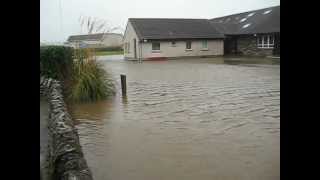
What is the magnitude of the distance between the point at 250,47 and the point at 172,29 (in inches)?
239

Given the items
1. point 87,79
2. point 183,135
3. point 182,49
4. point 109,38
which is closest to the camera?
point 183,135

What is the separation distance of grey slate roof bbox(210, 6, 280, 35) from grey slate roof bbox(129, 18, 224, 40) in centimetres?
104

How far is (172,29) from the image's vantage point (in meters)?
30.4

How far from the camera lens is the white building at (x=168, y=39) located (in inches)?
1124

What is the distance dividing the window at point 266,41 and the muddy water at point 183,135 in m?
15.4

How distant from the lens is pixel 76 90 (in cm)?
952

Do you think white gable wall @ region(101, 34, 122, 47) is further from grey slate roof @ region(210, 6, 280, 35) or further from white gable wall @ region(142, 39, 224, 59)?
grey slate roof @ region(210, 6, 280, 35)

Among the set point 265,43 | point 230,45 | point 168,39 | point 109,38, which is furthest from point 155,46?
point 109,38

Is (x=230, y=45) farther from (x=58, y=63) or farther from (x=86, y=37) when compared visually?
(x=86, y=37)

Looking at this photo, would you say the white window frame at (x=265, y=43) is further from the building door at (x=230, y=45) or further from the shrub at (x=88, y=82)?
the shrub at (x=88, y=82)
